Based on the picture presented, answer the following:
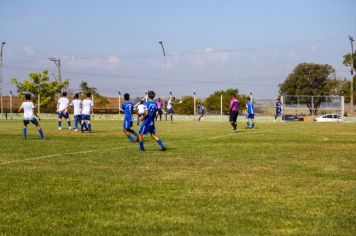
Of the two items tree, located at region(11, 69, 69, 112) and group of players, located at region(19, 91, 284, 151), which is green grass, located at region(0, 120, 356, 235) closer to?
group of players, located at region(19, 91, 284, 151)

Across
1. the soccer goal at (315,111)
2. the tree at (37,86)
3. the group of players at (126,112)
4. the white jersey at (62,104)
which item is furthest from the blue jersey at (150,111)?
the tree at (37,86)

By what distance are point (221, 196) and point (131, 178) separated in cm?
194

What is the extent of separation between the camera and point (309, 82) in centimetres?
7825

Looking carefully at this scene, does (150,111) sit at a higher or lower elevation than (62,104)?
lower

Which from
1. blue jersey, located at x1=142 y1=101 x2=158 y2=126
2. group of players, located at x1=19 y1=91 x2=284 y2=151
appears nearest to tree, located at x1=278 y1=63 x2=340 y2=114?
group of players, located at x1=19 y1=91 x2=284 y2=151

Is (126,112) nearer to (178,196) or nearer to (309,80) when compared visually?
(178,196)

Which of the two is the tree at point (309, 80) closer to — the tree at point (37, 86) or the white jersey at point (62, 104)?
the tree at point (37, 86)

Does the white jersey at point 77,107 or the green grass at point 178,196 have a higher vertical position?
the white jersey at point 77,107

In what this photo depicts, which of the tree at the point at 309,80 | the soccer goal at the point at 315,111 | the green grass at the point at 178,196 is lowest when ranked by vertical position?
the green grass at the point at 178,196

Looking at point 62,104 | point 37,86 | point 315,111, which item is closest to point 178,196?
point 62,104

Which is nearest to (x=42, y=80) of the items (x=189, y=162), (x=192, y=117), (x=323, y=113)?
(x=192, y=117)

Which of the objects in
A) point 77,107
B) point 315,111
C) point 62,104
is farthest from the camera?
point 315,111

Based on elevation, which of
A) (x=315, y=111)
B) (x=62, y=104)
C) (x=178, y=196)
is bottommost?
(x=178, y=196)

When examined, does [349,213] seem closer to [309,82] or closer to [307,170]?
[307,170]
